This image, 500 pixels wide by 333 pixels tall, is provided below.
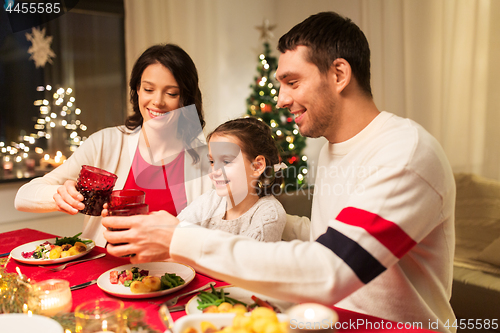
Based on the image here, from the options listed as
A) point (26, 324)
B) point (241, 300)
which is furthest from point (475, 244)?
point (26, 324)

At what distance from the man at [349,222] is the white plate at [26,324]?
0.87ft

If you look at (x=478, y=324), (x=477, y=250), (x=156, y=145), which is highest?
(x=156, y=145)

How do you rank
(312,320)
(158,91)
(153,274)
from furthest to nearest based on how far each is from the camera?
(158,91)
(153,274)
(312,320)

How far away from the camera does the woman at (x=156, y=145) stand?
1948mm

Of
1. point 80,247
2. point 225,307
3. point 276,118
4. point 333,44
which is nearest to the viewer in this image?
point 225,307

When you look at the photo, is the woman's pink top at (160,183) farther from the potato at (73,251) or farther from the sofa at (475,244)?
the sofa at (475,244)

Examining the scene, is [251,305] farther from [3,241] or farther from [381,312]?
[3,241]

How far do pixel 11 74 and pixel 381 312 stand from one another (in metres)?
3.32

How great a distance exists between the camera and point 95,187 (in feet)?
3.62

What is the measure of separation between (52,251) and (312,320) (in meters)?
1.05

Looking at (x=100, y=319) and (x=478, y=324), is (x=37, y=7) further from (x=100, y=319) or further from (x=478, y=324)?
(x=478, y=324)

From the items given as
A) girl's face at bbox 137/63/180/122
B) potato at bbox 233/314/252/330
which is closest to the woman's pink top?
girl's face at bbox 137/63/180/122

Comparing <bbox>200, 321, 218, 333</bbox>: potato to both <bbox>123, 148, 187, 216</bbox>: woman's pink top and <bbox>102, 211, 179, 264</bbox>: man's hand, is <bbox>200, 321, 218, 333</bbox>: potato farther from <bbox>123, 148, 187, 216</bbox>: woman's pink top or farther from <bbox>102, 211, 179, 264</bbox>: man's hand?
<bbox>123, 148, 187, 216</bbox>: woman's pink top

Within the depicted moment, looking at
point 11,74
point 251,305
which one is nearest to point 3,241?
point 251,305
